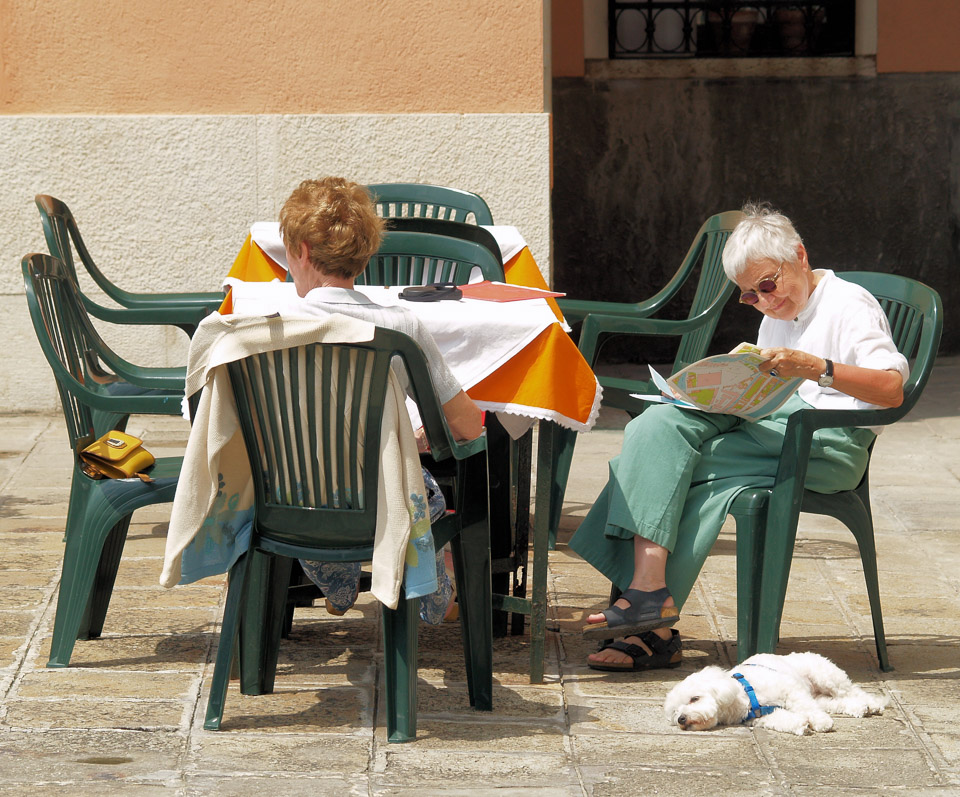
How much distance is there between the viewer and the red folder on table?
3.49 meters

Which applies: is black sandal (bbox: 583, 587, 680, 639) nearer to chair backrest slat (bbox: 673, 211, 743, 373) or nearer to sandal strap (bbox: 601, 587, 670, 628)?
→ sandal strap (bbox: 601, 587, 670, 628)

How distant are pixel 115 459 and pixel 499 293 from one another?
106cm

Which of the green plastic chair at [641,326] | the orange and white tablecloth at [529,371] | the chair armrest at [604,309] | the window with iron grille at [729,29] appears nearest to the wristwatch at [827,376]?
the orange and white tablecloth at [529,371]

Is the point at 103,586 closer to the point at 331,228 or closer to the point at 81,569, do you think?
the point at 81,569

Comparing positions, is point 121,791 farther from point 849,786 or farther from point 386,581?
point 849,786

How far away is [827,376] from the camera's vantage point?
136 inches

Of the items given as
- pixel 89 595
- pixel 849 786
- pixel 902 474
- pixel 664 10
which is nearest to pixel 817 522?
pixel 902 474

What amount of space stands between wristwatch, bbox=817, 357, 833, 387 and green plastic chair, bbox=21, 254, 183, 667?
1621 mm

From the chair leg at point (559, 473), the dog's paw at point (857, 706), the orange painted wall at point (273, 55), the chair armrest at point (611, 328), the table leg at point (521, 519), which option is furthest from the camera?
the orange painted wall at point (273, 55)

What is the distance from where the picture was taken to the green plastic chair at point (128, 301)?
191 inches

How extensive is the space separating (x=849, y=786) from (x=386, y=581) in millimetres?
1044

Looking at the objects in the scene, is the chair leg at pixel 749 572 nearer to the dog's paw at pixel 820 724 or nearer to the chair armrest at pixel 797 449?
the chair armrest at pixel 797 449

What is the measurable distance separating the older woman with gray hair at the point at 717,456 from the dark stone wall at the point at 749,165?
19.4 ft

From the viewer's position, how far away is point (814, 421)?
3.44 meters
